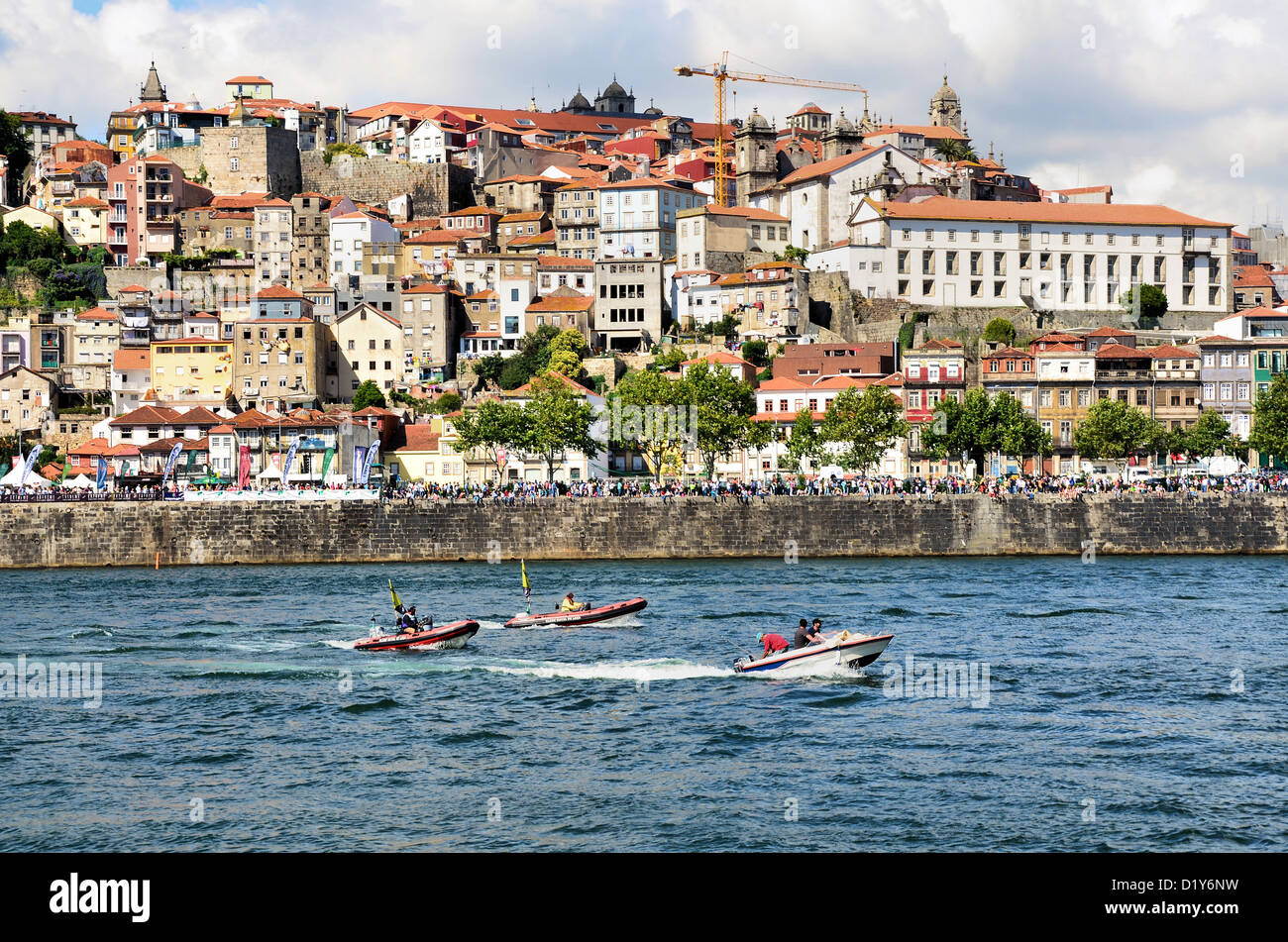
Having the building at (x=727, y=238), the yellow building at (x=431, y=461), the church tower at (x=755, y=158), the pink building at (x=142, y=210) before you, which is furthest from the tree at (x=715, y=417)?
the pink building at (x=142, y=210)

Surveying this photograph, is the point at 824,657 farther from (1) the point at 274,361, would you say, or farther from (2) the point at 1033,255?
(2) the point at 1033,255

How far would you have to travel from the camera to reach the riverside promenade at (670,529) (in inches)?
2645

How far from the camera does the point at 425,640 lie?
39656 millimetres

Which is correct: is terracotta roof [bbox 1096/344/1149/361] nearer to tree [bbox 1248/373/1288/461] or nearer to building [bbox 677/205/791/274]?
tree [bbox 1248/373/1288/461]

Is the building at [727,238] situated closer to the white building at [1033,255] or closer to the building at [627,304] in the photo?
the building at [627,304]

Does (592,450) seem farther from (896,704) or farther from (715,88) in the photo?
(715,88)

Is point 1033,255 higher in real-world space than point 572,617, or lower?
higher

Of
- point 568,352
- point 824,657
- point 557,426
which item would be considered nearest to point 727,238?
point 568,352

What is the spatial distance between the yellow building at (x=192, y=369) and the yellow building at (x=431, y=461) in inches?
718

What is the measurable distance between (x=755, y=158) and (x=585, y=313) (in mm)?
29738
